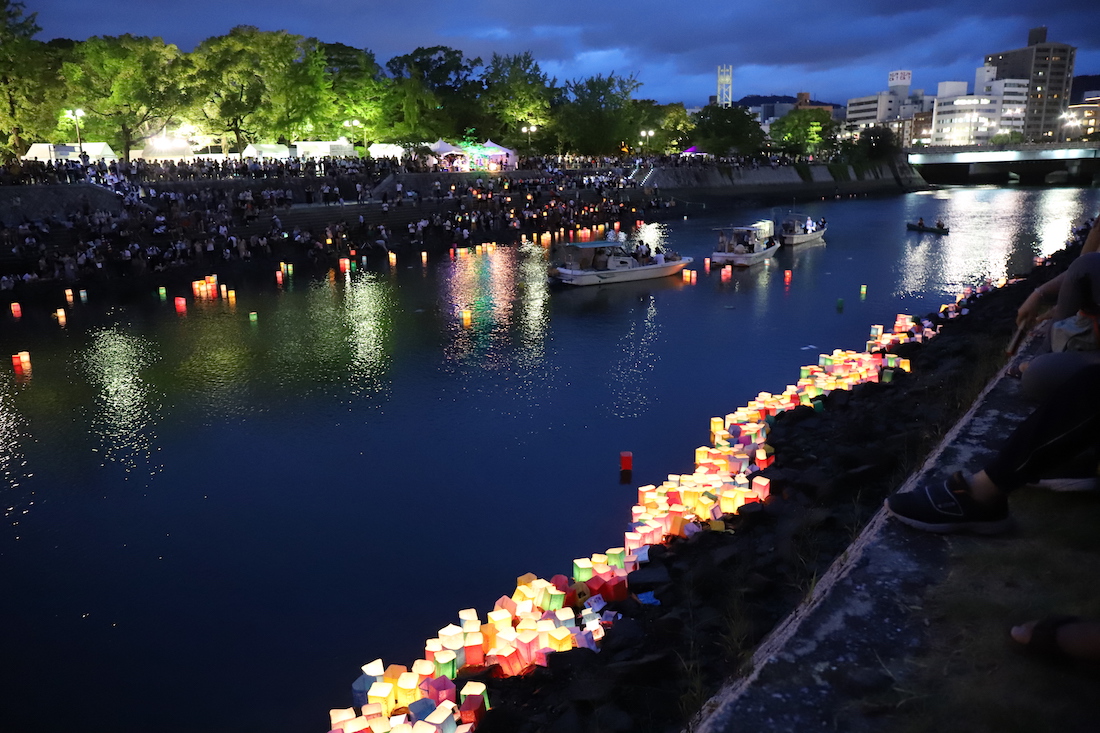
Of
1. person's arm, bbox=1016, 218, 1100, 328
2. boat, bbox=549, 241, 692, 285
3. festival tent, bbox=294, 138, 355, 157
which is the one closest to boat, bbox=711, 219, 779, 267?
boat, bbox=549, 241, 692, 285

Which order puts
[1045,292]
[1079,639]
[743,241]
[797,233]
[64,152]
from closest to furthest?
[1079,639], [1045,292], [743,241], [797,233], [64,152]

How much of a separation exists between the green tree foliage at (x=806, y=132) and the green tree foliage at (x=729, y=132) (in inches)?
401

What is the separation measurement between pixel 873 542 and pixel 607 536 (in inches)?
181

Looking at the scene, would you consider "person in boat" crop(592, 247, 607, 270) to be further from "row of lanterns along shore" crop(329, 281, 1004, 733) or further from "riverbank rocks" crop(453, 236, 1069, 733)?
"row of lanterns along shore" crop(329, 281, 1004, 733)

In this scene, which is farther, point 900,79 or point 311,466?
point 900,79

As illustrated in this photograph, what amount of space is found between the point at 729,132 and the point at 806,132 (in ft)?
71.3

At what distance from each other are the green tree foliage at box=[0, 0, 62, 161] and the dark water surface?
71.1 feet

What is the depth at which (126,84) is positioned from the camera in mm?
40031

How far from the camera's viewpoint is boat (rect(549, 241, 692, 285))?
2519 cm

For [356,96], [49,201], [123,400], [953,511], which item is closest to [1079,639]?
[953,511]

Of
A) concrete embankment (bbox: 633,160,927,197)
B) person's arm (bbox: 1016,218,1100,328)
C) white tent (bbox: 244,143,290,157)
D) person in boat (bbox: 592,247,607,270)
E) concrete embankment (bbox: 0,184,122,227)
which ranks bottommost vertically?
person in boat (bbox: 592,247,607,270)

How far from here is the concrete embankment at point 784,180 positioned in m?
66.3

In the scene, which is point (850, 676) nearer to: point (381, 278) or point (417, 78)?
point (381, 278)

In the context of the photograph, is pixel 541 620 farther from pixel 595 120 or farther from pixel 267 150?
pixel 595 120
